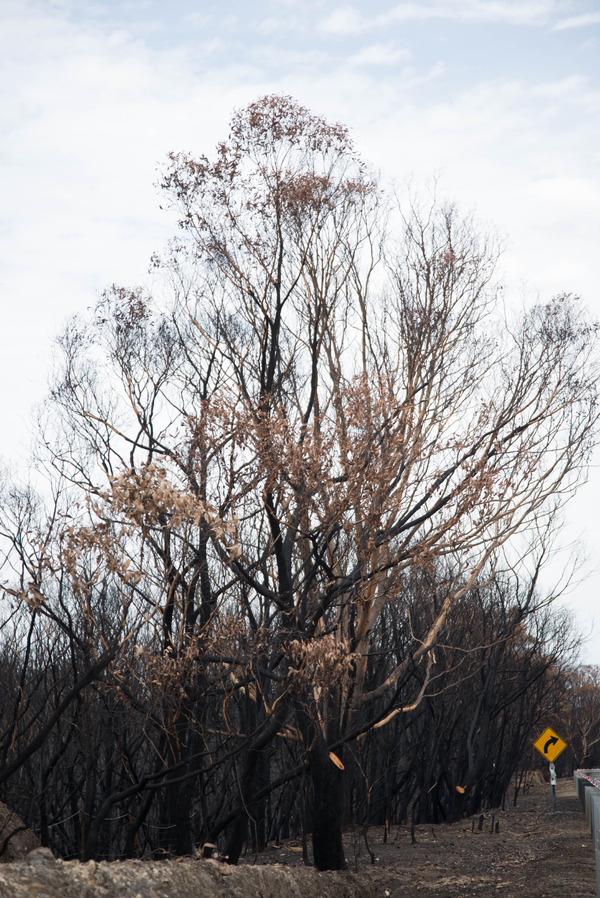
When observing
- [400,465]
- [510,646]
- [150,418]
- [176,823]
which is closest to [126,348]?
[150,418]

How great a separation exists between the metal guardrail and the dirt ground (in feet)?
1.64

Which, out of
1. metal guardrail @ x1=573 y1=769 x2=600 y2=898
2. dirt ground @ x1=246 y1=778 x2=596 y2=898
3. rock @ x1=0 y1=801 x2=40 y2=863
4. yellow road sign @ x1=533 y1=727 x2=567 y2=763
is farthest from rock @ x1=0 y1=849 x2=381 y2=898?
yellow road sign @ x1=533 y1=727 x2=567 y2=763

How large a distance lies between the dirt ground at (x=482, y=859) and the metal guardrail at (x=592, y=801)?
500 mm

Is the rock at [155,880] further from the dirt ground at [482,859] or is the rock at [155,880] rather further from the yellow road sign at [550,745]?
the yellow road sign at [550,745]

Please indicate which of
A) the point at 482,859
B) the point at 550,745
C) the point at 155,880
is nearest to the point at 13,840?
the point at 155,880

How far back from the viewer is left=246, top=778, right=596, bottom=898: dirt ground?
38.4 ft

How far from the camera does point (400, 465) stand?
12.4m

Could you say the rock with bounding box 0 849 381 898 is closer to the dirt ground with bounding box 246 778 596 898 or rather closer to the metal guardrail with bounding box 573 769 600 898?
the dirt ground with bounding box 246 778 596 898

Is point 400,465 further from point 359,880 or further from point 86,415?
point 86,415

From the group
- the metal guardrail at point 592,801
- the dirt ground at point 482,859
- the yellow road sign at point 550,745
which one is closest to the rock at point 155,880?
the dirt ground at point 482,859

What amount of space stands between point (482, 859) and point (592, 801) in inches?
104

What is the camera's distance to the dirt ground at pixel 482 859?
11709 millimetres

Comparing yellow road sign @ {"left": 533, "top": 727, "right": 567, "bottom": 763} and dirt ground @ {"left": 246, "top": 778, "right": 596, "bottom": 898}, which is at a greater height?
yellow road sign @ {"left": 533, "top": 727, "right": 567, "bottom": 763}

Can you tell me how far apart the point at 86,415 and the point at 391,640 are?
11781 millimetres
